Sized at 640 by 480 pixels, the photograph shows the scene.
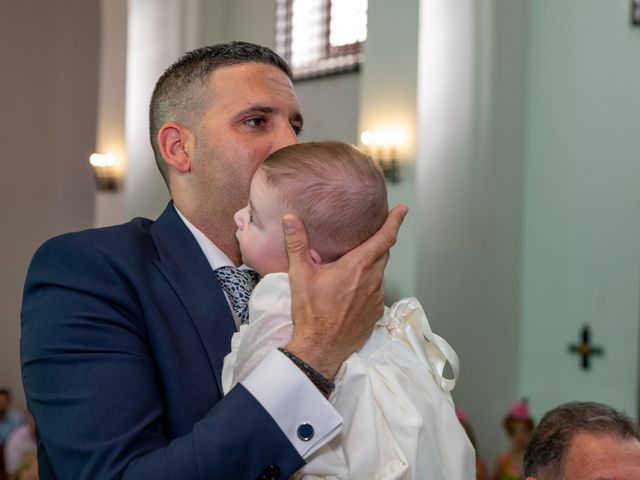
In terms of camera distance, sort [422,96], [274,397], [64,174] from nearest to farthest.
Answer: [274,397], [64,174], [422,96]

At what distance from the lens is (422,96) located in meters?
6.32

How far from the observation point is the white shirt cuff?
4.50 feet

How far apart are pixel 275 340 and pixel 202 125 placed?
2.29 feet

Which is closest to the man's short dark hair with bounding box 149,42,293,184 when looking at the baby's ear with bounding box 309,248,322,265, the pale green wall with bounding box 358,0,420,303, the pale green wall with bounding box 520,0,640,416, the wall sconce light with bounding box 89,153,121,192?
the baby's ear with bounding box 309,248,322,265

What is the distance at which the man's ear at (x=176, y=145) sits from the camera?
201 centimetres

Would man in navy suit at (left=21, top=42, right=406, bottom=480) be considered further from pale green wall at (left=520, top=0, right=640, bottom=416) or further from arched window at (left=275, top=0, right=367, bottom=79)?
pale green wall at (left=520, top=0, right=640, bottom=416)

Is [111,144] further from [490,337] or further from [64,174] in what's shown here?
[490,337]

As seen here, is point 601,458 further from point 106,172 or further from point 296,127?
point 106,172

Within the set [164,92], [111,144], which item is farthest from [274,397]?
[111,144]

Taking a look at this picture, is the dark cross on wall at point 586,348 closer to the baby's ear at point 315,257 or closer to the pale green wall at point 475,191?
the pale green wall at point 475,191

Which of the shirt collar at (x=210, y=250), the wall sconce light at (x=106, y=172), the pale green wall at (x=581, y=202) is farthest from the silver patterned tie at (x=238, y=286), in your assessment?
the pale green wall at (x=581, y=202)

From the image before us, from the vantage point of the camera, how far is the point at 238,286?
1.83m

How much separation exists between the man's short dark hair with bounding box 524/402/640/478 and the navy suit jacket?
95 centimetres

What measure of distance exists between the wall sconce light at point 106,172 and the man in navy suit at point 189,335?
2.45 m
